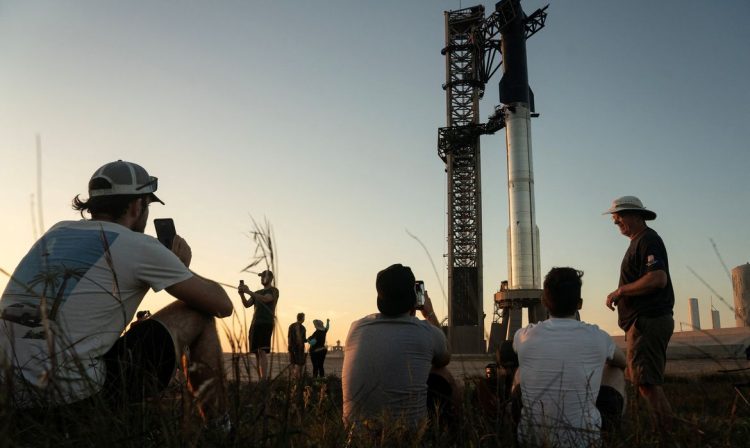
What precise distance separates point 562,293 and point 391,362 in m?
0.94

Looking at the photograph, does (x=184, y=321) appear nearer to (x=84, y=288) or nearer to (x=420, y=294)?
(x=84, y=288)

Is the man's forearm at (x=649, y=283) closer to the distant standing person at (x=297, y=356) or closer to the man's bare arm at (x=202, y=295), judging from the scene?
the man's bare arm at (x=202, y=295)

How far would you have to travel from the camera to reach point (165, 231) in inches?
129

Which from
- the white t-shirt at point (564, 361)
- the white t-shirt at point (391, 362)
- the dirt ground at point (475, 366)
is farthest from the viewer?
the white t-shirt at point (391, 362)

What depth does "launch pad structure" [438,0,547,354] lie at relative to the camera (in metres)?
31.8

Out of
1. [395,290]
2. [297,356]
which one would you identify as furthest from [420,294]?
[297,356]

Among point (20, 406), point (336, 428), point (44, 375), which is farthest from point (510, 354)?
point (44, 375)

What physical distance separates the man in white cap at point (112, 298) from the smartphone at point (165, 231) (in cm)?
29

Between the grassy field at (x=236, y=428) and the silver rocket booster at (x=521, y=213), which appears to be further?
the silver rocket booster at (x=521, y=213)

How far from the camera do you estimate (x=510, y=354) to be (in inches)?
159

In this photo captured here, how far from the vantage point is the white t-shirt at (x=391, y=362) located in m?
3.16

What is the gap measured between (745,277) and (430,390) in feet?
72.2

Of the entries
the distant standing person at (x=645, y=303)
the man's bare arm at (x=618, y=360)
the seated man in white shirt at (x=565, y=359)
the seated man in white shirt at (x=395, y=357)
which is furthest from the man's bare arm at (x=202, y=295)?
the distant standing person at (x=645, y=303)

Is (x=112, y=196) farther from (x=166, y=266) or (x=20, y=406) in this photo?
Answer: (x=20, y=406)
